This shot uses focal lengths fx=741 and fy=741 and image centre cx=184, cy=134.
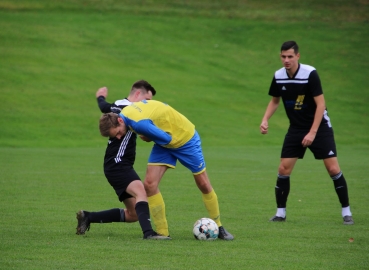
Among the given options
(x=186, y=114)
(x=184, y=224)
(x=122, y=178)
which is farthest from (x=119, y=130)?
(x=186, y=114)

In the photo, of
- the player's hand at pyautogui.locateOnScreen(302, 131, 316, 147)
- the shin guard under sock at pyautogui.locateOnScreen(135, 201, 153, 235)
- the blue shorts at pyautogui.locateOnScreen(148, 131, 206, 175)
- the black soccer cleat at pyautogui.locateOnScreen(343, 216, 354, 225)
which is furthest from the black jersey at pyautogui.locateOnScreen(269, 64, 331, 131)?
the shin guard under sock at pyautogui.locateOnScreen(135, 201, 153, 235)

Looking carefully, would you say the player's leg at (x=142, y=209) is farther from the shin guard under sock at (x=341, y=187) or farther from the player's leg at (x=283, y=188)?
the shin guard under sock at (x=341, y=187)

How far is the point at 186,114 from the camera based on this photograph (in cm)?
3112

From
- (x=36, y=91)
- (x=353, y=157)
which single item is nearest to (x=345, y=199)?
(x=353, y=157)

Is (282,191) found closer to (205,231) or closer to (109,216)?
(205,231)

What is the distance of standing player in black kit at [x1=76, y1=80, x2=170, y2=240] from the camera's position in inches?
334

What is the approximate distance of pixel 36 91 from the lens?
32844 mm

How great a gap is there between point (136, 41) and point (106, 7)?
14.8ft

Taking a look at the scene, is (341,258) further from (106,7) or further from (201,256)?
(106,7)

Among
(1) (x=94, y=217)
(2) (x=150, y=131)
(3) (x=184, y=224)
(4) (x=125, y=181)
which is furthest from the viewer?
(3) (x=184, y=224)

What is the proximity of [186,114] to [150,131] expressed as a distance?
22933mm

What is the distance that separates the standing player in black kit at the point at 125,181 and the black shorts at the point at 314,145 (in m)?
2.37

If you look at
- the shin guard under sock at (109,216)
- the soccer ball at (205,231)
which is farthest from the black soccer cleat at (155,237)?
the shin guard under sock at (109,216)

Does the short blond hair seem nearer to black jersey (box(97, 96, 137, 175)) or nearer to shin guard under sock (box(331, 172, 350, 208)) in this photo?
black jersey (box(97, 96, 137, 175))
